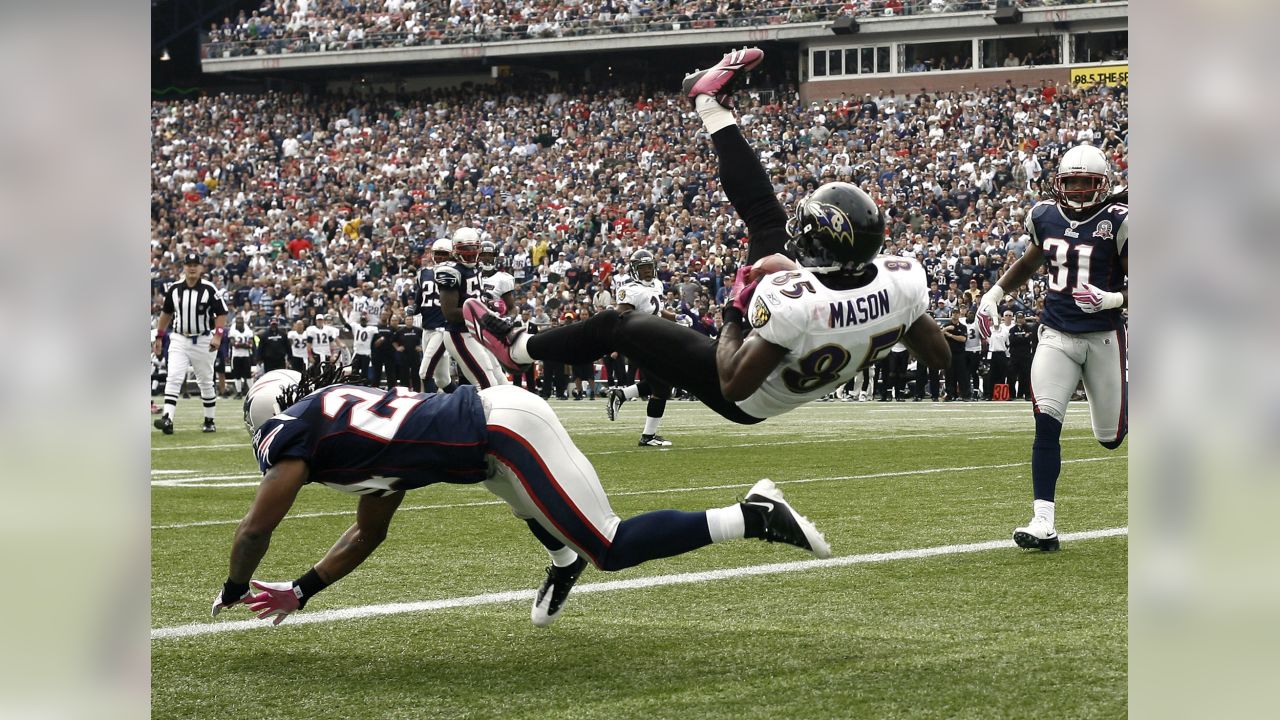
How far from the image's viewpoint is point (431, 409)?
4137mm

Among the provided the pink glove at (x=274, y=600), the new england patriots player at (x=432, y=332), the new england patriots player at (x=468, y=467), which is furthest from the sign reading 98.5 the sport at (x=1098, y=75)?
the pink glove at (x=274, y=600)

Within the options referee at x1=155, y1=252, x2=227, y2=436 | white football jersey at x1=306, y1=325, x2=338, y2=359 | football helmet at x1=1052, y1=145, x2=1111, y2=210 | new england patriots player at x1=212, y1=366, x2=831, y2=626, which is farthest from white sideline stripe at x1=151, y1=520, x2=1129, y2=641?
white football jersey at x1=306, y1=325, x2=338, y2=359

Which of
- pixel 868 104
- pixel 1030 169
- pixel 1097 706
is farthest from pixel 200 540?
pixel 868 104

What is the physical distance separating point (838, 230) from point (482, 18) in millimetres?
34523

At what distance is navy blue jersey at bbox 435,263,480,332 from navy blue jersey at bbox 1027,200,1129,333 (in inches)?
181

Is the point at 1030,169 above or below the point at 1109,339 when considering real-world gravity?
above

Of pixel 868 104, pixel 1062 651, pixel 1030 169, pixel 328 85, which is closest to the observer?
pixel 1062 651

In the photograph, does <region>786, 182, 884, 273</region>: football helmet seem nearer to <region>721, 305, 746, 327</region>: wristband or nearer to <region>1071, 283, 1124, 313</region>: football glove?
<region>721, 305, 746, 327</region>: wristband

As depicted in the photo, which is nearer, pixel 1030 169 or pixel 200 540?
pixel 200 540

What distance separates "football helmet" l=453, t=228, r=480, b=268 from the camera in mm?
11445

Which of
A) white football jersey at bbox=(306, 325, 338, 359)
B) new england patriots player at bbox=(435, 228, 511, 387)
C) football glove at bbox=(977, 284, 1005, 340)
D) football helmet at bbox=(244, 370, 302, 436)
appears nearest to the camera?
football helmet at bbox=(244, 370, 302, 436)

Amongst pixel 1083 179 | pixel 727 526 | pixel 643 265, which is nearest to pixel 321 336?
pixel 643 265

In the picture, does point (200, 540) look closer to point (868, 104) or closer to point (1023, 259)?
point (1023, 259)
